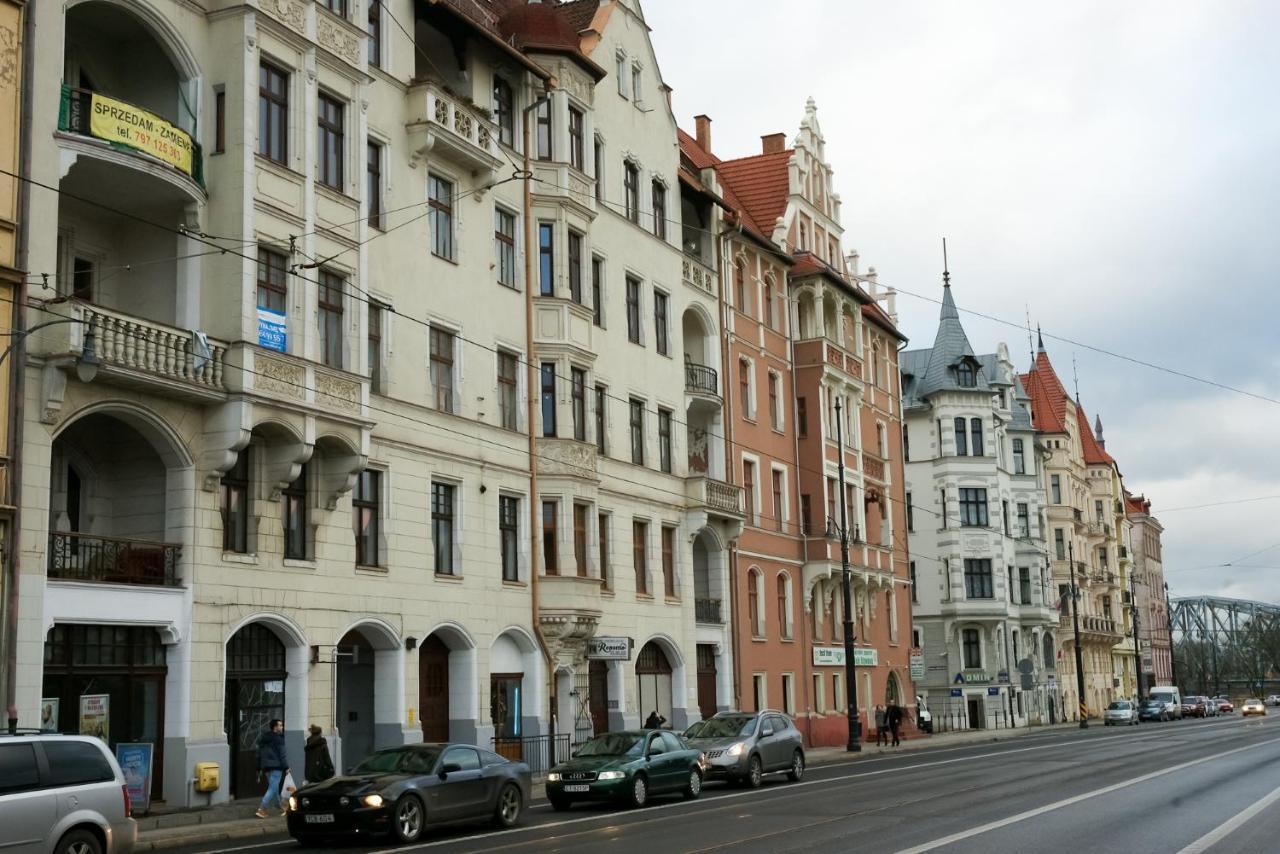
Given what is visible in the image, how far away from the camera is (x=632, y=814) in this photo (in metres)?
23.8

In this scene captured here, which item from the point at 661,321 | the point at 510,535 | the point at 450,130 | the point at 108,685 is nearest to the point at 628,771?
the point at 108,685

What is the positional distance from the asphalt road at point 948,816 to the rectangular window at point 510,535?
7430mm

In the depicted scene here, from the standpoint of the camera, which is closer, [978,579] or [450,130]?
[450,130]

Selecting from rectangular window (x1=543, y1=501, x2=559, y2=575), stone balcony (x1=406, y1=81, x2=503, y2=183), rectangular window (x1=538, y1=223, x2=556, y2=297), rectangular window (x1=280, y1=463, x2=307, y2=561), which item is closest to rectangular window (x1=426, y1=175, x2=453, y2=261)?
stone balcony (x1=406, y1=81, x2=503, y2=183)

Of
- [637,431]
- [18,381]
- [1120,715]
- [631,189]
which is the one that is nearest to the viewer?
[18,381]

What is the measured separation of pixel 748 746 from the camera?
30000 millimetres

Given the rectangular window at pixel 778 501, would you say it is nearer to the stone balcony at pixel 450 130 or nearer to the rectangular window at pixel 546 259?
the rectangular window at pixel 546 259

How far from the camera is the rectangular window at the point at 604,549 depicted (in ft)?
124

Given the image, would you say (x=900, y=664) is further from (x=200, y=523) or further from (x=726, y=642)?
(x=200, y=523)

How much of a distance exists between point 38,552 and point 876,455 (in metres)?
42.4

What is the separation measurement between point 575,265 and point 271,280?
12.2 metres

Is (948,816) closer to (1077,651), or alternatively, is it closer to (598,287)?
(598,287)

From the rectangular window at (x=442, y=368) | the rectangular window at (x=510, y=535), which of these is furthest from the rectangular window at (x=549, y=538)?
the rectangular window at (x=442, y=368)

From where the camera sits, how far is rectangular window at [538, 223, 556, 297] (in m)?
Result: 36.4
